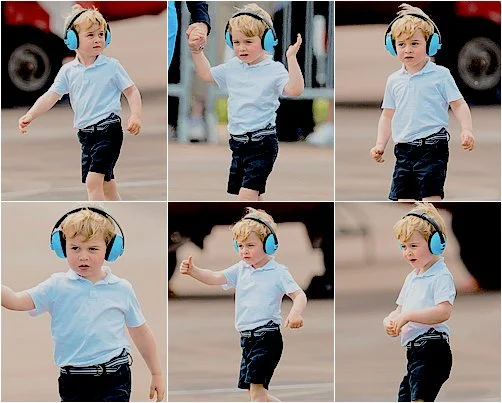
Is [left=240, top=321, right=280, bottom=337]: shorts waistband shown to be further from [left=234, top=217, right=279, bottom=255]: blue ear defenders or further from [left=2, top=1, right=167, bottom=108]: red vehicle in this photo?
[left=2, top=1, right=167, bottom=108]: red vehicle

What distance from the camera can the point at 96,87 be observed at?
2826 millimetres

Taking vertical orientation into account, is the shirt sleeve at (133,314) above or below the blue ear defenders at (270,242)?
below

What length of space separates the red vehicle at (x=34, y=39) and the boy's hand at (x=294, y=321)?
0.95 m

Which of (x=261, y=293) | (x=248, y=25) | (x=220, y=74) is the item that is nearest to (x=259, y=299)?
(x=261, y=293)

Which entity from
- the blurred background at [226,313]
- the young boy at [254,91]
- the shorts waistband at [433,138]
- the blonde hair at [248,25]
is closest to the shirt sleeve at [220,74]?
the young boy at [254,91]

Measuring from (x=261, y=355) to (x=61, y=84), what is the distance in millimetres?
901

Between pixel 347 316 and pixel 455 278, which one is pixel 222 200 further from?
pixel 455 278

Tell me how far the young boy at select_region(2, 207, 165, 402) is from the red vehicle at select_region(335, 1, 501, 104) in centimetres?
98

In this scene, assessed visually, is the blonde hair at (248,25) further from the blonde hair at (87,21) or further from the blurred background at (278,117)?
the blonde hair at (87,21)

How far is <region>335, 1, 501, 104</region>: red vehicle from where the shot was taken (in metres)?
3.04

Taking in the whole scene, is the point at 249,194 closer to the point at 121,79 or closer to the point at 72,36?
the point at 121,79

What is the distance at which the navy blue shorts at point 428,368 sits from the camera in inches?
107

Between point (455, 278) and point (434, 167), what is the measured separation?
35 centimetres

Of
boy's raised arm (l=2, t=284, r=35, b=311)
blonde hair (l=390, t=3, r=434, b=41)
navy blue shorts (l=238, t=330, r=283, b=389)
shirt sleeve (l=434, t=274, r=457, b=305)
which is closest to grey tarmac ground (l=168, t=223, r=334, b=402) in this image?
navy blue shorts (l=238, t=330, r=283, b=389)
